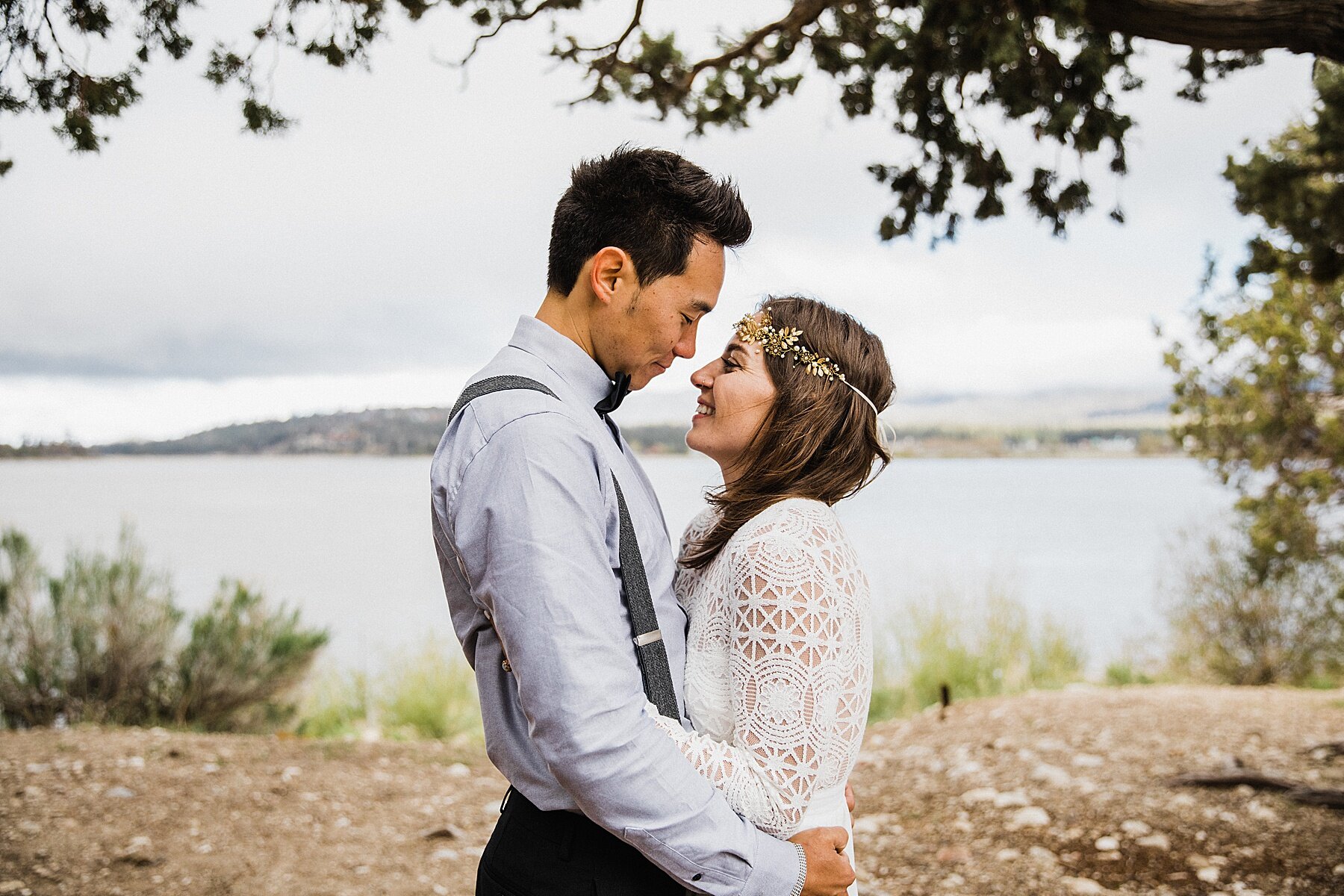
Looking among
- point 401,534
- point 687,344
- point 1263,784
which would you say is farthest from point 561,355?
point 401,534

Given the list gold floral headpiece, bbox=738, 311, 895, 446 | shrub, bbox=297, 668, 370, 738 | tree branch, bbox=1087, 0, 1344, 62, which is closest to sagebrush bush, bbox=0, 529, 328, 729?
shrub, bbox=297, 668, 370, 738

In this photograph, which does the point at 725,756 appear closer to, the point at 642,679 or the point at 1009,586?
the point at 642,679

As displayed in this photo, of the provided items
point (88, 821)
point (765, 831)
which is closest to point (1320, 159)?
point (765, 831)

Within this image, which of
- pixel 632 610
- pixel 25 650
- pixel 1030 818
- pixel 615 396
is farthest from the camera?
pixel 25 650

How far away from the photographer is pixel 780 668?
1525 mm

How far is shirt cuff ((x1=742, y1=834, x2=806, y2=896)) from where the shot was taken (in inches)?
56.2

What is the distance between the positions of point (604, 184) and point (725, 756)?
3.08 ft

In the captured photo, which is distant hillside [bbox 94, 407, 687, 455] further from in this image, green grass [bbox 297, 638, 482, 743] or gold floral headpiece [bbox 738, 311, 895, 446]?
gold floral headpiece [bbox 738, 311, 895, 446]

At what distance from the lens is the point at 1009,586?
8203 millimetres

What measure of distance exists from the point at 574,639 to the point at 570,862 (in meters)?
0.44

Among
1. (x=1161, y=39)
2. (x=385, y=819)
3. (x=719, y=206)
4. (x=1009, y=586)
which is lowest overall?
(x=385, y=819)

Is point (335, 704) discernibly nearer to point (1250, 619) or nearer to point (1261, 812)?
point (1261, 812)

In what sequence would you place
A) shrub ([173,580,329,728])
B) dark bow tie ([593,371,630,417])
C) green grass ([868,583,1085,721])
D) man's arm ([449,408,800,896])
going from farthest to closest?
green grass ([868,583,1085,721]) → shrub ([173,580,329,728]) → dark bow tie ([593,371,630,417]) → man's arm ([449,408,800,896])

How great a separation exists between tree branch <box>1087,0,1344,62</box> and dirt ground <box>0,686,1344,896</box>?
2.86m
